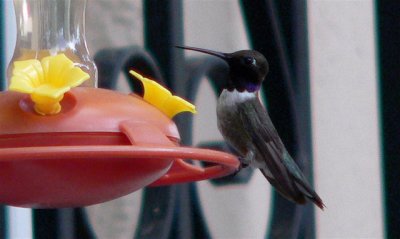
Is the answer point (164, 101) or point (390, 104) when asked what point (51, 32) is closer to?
point (164, 101)

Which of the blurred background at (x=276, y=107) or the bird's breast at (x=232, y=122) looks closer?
the blurred background at (x=276, y=107)

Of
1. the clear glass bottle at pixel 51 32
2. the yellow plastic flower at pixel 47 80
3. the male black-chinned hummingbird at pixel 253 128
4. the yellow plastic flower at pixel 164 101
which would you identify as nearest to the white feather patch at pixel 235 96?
the male black-chinned hummingbird at pixel 253 128

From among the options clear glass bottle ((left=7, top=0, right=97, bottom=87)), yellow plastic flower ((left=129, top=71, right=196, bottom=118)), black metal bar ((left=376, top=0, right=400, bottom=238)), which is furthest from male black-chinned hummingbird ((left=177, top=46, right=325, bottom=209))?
yellow plastic flower ((left=129, top=71, right=196, bottom=118))

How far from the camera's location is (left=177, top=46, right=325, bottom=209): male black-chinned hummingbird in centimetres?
314

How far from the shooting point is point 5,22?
303 cm

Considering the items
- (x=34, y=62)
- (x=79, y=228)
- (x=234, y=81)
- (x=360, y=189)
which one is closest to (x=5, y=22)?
(x=79, y=228)

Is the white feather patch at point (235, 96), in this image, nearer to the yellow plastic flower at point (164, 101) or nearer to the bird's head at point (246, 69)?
the bird's head at point (246, 69)

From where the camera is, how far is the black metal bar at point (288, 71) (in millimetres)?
3314

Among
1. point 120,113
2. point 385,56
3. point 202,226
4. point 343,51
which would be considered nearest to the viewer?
point 120,113

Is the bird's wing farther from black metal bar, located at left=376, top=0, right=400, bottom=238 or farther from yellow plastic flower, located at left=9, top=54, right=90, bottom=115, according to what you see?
yellow plastic flower, located at left=9, top=54, right=90, bottom=115

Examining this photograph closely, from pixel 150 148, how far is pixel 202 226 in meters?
1.79

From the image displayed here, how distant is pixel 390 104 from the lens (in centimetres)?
360

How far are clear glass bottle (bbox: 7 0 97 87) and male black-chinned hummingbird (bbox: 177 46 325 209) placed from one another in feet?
2.72

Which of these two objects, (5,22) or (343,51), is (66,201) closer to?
(5,22)
